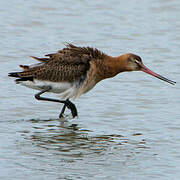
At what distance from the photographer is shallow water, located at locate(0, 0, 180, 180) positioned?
27.2 feet

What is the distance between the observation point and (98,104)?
1172 centimetres

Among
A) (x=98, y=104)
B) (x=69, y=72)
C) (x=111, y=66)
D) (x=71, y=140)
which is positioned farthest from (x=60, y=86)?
(x=71, y=140)

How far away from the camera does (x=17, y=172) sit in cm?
779

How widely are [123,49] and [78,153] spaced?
729 cm

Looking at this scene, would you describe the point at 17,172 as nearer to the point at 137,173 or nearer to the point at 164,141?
the point at 137,173

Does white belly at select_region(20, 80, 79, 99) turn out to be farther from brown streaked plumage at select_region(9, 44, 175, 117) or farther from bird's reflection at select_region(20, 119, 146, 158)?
bird's reflection at select_region(20, 119, 146, 158)

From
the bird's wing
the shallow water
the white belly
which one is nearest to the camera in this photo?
the shallow water

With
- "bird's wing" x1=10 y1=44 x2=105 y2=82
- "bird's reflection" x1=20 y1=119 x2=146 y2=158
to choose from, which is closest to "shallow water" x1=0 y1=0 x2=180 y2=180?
"bird's reflection" x1=20 y1=119 x2=146 y2=158

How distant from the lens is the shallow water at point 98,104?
27.2 ft

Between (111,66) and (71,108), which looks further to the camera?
(111,66)

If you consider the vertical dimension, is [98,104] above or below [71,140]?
above

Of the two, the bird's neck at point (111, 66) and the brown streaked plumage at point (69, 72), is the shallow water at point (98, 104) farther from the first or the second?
the bird's neck at point (111, 66)

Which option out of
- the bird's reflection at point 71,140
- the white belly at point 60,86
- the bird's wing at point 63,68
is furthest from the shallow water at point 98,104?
the bird's wing at point 63,68

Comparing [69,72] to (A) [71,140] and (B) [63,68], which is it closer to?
(B) [63,68]
